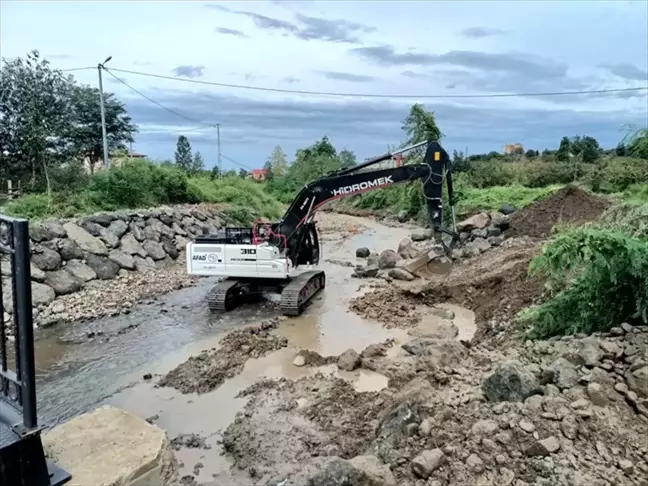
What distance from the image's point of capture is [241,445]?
16.5 feet

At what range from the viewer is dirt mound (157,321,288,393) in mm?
6656

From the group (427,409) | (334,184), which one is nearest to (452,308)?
(334,184)

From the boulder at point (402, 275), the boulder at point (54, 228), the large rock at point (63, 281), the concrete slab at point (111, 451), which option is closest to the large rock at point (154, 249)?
the boulder at point (54, 228)

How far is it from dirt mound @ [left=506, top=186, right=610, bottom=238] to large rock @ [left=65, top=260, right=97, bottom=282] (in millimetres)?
10291

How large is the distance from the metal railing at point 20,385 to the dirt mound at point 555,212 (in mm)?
12462

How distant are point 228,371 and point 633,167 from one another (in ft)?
47.3

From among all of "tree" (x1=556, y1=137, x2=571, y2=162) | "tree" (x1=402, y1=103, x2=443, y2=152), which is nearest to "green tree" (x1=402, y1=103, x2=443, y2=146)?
"tree" (x1=402, y1=103, x2=443, y2=152)

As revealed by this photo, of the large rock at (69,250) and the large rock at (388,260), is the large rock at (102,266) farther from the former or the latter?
the large rock at (388,260)

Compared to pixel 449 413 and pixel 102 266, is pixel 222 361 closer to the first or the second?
pixel 449 413

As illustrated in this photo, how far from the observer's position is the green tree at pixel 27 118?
1625 centimetres

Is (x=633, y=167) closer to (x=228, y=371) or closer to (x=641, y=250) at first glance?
(x=641, y=250)

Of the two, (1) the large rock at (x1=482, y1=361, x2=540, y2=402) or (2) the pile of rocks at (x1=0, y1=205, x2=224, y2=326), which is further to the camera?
(2) the pile of rocks at (x1=0, y1=205, x2=224, y2=326)

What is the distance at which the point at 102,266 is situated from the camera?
11898mm

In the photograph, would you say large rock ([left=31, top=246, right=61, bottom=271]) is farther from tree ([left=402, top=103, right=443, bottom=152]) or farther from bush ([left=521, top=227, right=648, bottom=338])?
tree ([left=402, top=103, right=443, bottom=152])
